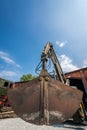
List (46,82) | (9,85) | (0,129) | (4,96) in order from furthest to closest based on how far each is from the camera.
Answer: (9,85), (4,96), (0,129), (46,82)

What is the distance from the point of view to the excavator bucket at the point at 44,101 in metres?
3.24

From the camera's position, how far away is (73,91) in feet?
11.4

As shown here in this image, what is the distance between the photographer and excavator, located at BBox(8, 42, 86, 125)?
10.6 ft

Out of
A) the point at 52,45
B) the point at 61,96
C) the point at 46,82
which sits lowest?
the point at 61,96

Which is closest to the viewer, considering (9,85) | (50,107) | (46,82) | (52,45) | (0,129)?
(50,107)

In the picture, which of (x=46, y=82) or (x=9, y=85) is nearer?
(x=46, y=82)

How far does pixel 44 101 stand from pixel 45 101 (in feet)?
0.07

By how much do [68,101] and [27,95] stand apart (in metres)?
0.93

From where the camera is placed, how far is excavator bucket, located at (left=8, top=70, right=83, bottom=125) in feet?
10.6

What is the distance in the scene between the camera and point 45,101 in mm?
3283

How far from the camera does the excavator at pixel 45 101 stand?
3.24m

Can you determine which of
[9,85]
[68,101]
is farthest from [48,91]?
[9,85]

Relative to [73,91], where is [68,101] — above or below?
below

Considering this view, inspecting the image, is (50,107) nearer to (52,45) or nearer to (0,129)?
(52,45)
